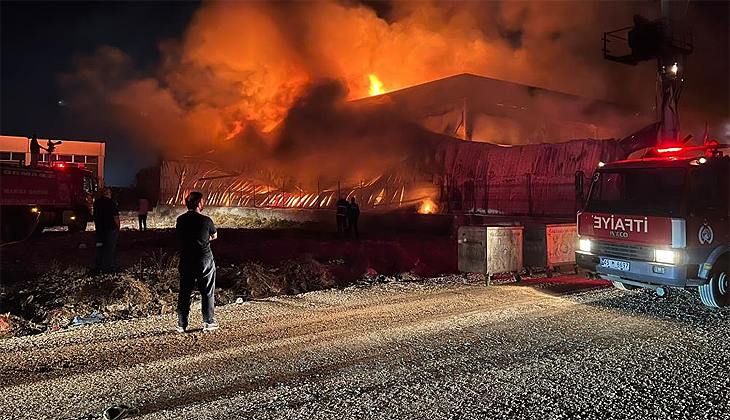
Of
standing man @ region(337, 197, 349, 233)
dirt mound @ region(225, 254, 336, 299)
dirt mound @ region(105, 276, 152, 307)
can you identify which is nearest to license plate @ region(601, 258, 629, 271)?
dirt mound @ region(225, 254, 336, 299)

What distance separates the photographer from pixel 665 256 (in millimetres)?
6504

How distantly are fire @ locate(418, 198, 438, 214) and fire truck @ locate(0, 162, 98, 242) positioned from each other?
1264 cm

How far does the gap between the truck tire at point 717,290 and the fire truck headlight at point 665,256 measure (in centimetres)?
60

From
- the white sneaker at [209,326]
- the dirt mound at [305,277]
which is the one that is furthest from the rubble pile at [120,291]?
the white sneaker at [209,326]

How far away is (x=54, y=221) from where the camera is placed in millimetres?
18000

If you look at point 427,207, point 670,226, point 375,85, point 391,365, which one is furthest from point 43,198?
point 375,85

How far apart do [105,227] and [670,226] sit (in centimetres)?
842

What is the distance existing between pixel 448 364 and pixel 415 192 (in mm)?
17427

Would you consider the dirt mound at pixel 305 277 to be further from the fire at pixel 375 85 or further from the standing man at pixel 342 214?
the fire at pixel 375 85

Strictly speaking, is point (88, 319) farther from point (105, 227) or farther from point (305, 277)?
point (305, 277)

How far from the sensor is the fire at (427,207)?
68.0 feet

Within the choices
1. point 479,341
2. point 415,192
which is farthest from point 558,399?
point 415,192

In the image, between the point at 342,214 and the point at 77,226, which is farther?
the point at 77,226

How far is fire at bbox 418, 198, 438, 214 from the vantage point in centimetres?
2072
